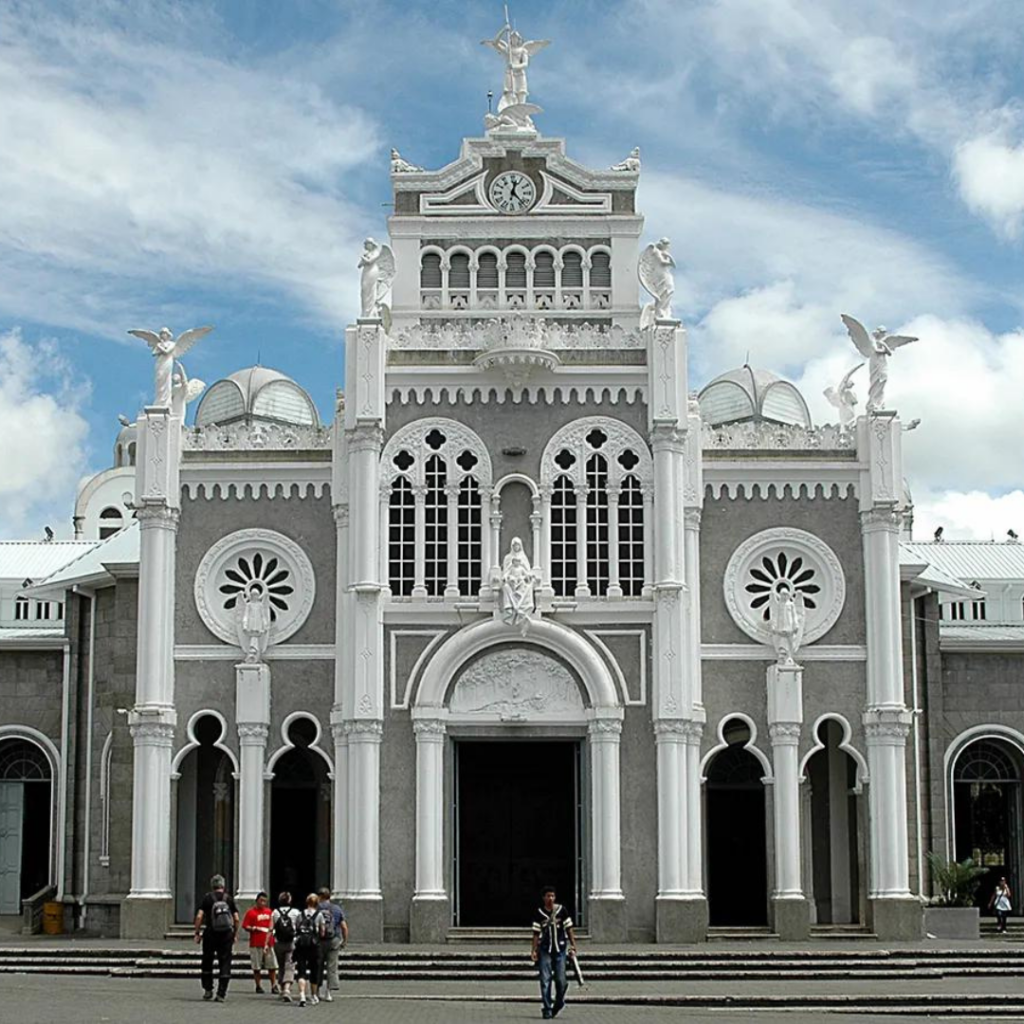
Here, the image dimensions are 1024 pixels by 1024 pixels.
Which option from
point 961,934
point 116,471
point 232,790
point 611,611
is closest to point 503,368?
point 611,611

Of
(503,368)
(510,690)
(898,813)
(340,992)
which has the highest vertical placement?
(503,368)

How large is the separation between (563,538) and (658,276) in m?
6.83

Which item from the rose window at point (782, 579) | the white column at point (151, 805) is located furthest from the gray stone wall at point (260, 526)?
the rose window at point (782, 579)

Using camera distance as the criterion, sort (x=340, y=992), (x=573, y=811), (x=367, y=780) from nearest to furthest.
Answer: (x=340, y=992) → (x=367, y=780) → (x=573, y=811)

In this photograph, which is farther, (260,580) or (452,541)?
(260,580)

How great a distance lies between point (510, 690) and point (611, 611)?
2996mm

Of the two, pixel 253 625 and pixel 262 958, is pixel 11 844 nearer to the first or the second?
pixel 253 625

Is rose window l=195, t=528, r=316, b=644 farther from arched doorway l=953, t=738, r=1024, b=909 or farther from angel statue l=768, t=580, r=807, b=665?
arched doorway l=953, t=738, r=1024, b=909

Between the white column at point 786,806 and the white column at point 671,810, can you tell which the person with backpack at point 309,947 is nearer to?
the white column at point 671,810

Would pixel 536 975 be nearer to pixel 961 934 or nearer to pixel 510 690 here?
pixel 510 690

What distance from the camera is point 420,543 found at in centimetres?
4616

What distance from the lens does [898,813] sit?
1810 inches

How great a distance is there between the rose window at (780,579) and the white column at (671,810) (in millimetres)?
4254

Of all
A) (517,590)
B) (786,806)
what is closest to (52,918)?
(517,590)
